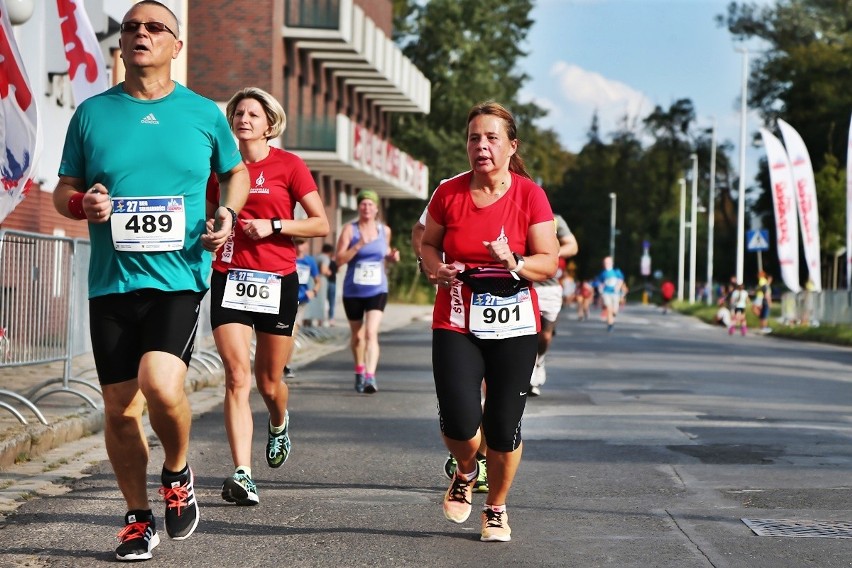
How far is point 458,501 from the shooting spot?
277 inches

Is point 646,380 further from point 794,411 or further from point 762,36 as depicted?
point 762,36

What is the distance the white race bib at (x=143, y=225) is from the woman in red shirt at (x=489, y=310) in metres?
1.21

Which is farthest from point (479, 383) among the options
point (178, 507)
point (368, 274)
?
point (368, 274)

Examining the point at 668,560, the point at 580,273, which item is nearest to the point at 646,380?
the point at 668,560

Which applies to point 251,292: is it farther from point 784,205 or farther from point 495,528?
point 784,205

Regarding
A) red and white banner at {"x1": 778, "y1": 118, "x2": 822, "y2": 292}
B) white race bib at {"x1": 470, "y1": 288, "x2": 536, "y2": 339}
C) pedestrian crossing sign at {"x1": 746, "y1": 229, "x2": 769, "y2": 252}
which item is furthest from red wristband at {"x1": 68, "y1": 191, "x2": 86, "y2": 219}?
pedestrian crossing sign at {"x1": 746, "y1": 229, "x2": 769, "y2": 252}

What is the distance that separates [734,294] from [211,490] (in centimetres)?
3528

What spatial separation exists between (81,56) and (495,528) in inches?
316

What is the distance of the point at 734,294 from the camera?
4262 cm

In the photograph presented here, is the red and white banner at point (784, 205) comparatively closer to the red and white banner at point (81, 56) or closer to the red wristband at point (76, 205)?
the red and white banner at point (81, 56)

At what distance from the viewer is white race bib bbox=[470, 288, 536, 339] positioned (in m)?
6.90

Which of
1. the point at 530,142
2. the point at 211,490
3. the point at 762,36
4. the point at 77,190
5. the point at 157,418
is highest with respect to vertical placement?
the point at 762,36

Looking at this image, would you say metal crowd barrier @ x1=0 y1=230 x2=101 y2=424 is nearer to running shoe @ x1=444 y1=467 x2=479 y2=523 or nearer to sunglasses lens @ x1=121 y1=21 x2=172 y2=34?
running shoe @ x1=444 y1=467 x2=479 y2=523

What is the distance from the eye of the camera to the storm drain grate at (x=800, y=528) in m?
7.24
